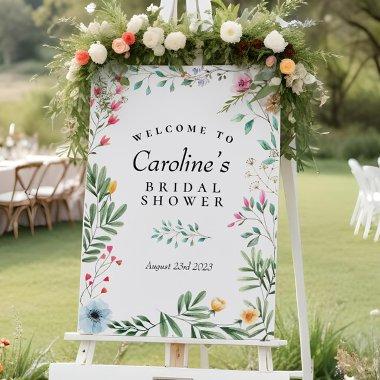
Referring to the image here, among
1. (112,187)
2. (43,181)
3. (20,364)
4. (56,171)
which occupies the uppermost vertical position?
(56,171)

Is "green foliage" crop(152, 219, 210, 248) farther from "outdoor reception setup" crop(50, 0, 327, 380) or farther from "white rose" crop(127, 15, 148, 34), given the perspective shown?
"white rose" crop(127, 15, 148, 34)

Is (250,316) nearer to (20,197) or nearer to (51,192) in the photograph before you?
(20,197)

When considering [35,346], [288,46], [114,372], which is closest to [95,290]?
[114,372]

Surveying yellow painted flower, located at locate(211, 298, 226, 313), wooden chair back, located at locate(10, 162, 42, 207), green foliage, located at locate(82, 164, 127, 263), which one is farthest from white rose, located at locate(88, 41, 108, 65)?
wooden chair back, located at locate(10, 162, 42, 207)

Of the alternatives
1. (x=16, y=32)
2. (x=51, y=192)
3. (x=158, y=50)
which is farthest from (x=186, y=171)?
(x=16, y=32)

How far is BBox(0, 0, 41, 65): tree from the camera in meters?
26.7

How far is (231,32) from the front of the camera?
3.41 metres

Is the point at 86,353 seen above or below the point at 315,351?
below

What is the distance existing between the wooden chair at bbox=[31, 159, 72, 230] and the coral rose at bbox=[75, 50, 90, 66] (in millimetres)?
6623

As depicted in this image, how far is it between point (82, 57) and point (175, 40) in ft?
1.11

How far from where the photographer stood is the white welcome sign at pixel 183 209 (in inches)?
134

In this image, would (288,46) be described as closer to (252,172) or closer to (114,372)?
(252,172)

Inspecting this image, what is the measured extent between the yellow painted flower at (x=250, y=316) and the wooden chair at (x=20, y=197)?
246 inches

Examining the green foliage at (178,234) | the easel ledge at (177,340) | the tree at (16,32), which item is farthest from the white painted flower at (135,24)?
the tree at (16,32)
